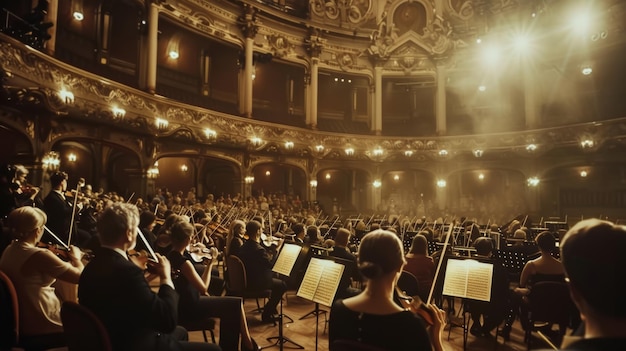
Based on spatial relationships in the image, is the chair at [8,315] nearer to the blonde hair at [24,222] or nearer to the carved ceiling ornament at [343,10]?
the blonde hair at [24,222]

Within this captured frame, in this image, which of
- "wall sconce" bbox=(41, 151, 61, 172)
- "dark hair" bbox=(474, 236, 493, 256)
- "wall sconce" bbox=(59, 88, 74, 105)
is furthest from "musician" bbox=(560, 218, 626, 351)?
"wall sconce" bbox=(59, 88, 74, 105)

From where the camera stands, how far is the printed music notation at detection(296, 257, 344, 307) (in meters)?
3.72

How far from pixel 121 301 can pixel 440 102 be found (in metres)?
22.4

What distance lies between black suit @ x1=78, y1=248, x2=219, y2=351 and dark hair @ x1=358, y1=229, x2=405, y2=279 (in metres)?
1.30

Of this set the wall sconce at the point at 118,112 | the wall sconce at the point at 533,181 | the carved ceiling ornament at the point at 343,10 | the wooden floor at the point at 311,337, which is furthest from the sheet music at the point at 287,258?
the carved ceiling ornament at the point at 343,10

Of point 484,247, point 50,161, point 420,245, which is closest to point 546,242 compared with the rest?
point 484,247

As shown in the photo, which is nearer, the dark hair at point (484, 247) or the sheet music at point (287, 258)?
the sheet music at point (287, 258)

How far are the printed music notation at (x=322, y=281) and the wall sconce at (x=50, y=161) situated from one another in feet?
30.7

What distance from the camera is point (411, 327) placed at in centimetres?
195

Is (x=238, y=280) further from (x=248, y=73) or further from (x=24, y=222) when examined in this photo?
(x=248, y=73)

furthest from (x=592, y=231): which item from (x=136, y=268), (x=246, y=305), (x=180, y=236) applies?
(x=246, y=305)

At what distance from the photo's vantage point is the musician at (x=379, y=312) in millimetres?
1956

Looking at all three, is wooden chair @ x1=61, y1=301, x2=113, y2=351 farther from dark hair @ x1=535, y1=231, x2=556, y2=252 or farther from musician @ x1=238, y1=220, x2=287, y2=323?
dark hair @ x1=535, y1=231, x2=556, y2=252

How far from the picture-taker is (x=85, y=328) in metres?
2.20
